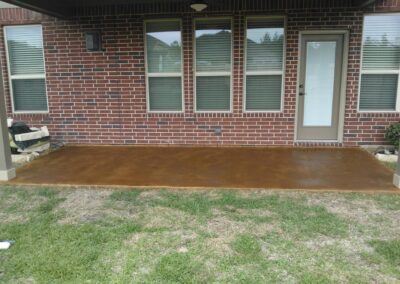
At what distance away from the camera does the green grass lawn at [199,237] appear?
7.51 feet

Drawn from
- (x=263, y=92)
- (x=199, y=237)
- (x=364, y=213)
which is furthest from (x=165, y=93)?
(x=364, y=213)

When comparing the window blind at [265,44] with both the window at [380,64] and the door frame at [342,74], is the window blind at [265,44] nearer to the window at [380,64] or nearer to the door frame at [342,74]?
the door frame at [342,74]

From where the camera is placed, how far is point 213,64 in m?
5.98

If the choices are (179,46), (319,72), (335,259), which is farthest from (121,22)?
(335,259)

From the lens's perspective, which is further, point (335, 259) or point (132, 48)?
point (132, 48)

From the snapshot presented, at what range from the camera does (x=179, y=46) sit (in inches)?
236

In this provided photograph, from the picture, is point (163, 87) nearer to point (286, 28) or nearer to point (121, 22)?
point (121, 22)

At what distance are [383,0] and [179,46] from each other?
3.45 metres

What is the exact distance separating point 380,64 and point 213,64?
9.30 ft

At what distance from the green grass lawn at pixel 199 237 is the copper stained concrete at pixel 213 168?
15.2 inches

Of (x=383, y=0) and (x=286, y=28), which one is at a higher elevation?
(x=383, y=0)

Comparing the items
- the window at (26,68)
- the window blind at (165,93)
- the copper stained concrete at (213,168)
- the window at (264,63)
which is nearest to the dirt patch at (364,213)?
the copper stained concrete at (213,168)

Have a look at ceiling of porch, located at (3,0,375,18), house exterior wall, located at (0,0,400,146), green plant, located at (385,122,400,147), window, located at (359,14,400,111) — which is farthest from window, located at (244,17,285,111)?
green plant, located at (385,122,400,147)

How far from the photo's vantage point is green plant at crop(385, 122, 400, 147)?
5.48 metres
